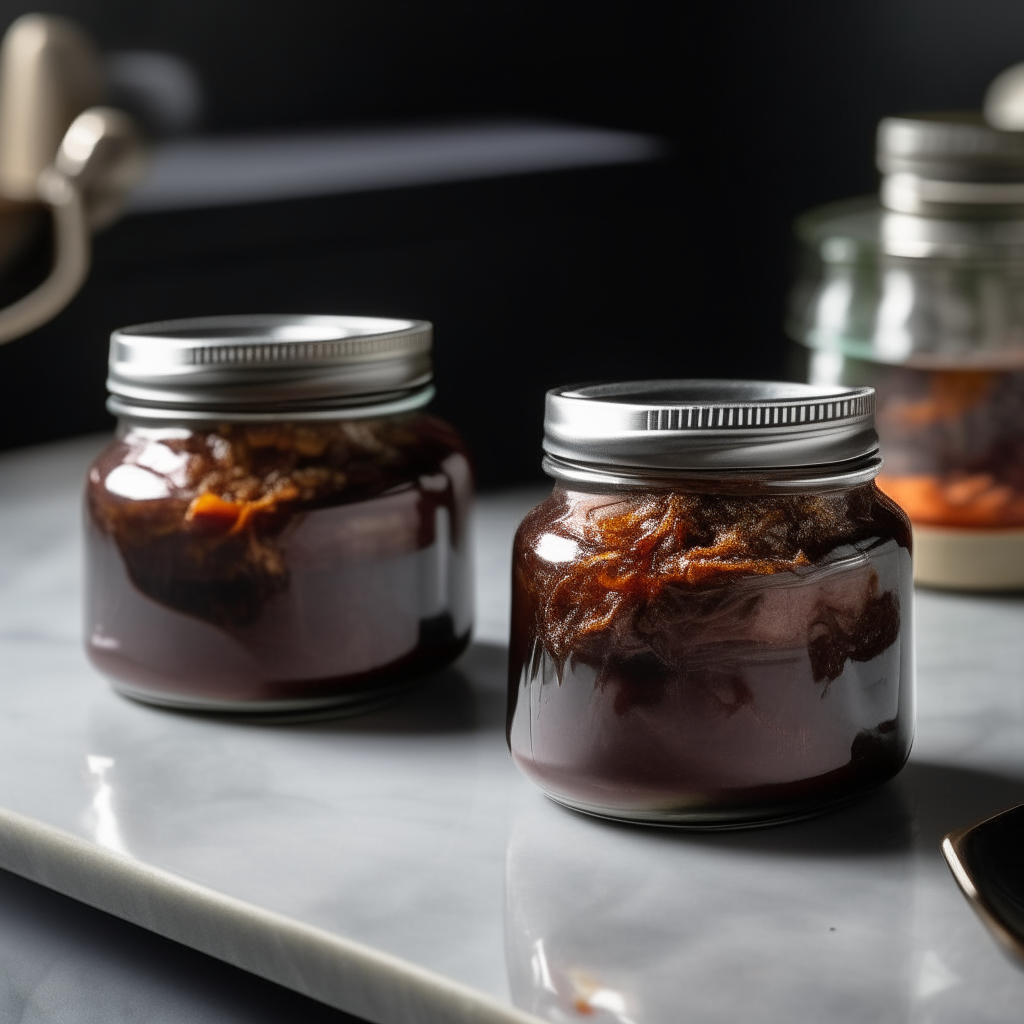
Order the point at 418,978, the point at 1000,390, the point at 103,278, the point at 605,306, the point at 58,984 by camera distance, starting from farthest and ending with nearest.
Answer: the point at 605,306 → the point at 103,278 → the point at 1000,390 → the point at 58,984 → the point at 418,978

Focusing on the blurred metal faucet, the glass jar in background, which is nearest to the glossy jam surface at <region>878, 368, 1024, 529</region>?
the glass jar in background

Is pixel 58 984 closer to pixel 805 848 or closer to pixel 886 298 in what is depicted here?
pixel 805 848

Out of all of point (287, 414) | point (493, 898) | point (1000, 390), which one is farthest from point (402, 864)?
point (1000, 390)

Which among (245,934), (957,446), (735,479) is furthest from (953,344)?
(245,934)

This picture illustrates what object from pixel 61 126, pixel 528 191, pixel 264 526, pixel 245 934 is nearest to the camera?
pixel 245 934

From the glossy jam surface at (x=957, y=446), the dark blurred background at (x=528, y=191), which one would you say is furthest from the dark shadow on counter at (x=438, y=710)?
the dark blurred background at (x=528, y=191)

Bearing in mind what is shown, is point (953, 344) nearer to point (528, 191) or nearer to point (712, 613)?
point (712, 613)

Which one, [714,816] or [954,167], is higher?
[954,167]
